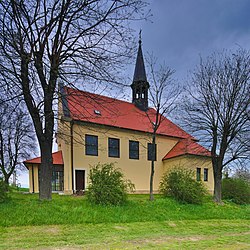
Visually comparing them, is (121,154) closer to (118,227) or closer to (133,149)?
(133,149)

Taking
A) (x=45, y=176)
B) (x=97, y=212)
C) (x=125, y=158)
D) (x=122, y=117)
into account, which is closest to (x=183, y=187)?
(x=97, y=212)

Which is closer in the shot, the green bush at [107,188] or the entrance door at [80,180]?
the green bush at [107,188]

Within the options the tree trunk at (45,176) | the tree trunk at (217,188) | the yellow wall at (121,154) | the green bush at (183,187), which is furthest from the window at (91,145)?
the tree trunk at (217,188)

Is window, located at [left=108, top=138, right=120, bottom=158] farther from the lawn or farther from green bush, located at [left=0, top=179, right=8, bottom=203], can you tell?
green bush, located at [left=0, top=179, right=8, bottom=203]

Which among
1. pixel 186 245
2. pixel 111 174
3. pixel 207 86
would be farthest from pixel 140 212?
pixel 207 86

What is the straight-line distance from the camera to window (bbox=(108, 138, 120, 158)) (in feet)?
71.1

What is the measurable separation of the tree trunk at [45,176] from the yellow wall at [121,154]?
6637mm

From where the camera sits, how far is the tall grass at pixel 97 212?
30.9ft

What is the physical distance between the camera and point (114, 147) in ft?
71.7

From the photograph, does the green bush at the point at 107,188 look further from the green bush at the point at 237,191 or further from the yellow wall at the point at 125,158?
the green bush at the point at 237,191

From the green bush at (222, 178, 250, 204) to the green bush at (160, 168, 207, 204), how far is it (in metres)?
4.95

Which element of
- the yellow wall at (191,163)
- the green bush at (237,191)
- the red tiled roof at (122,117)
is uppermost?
the red tiled roof at (122,117)

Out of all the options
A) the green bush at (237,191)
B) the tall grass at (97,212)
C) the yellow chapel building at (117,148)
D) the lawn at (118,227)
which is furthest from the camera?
the yellow chapel building at (117,148)

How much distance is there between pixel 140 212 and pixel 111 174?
2403 mm
